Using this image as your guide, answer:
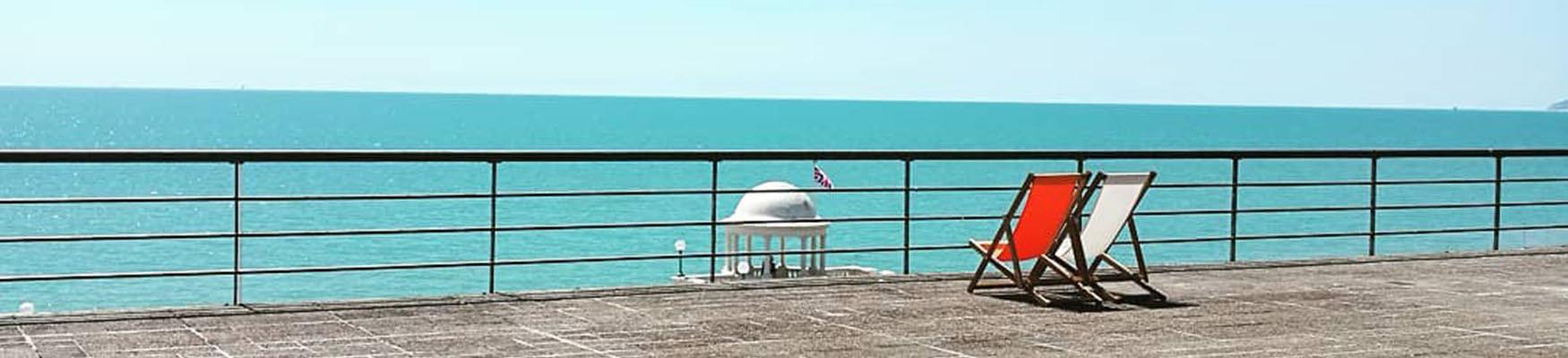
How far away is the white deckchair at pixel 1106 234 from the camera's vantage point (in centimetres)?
898

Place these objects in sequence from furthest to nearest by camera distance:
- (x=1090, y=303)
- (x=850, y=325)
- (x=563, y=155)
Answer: (x=563, y=155), (x=1090, y=303), (x=850, y=325)

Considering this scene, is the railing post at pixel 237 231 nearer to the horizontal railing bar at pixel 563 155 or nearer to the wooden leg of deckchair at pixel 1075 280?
the horizontal railing bar at pixel 563 155

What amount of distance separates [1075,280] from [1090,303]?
4.6 inches

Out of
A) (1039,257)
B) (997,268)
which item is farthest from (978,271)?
(1039,257)

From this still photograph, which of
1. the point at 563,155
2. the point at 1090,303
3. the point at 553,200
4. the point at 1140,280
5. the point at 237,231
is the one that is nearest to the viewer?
the point at 237,231

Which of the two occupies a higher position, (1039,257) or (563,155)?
(563,155)

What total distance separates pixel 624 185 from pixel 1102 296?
248ft

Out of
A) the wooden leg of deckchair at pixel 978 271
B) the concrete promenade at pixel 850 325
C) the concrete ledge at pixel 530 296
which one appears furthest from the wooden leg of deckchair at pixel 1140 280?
the concrete ledge at pixel 530 296

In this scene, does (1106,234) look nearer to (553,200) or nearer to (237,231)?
(237,231)

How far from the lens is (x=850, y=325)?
812cm

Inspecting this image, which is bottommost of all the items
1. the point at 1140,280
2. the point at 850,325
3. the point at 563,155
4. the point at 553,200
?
the point at 553,200

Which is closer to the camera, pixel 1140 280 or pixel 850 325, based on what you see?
pixel 850 325

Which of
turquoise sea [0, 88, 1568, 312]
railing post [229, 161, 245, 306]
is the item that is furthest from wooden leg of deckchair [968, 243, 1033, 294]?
turquoise sea [0, 88, 1568, 312]

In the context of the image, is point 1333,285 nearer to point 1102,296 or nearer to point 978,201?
point 1102,296
